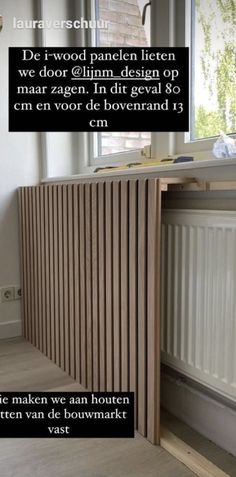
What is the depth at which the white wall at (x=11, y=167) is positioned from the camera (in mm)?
2258

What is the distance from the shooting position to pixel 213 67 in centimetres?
149

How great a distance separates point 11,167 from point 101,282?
3.52 feet

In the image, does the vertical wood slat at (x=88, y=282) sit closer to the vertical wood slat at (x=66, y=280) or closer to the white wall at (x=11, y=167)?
the vertical wood slat at (x=66, y=280)

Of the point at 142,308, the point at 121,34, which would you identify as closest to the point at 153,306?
the point at 142,308

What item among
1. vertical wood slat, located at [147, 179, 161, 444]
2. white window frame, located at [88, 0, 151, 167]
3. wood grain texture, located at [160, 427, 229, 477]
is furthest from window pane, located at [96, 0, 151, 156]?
wood grain texture, located at [160, 427, 229, 477]

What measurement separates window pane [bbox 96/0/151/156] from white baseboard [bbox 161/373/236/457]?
1046mm

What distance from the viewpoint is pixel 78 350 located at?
5.88ft

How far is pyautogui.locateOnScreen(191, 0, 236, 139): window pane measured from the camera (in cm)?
142

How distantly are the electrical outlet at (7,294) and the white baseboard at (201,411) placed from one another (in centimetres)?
113

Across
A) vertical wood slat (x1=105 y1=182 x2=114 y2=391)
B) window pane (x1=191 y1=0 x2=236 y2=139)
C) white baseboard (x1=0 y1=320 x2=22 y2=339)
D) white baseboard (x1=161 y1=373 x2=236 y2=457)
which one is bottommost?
white baseboard (x1=0 y1=320 x2=22 y2=339)

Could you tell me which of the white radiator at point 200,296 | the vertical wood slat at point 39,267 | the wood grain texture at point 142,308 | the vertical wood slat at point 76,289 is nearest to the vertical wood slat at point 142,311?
the wood grain texture at point 142,308

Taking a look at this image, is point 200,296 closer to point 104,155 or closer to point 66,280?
point 66,280

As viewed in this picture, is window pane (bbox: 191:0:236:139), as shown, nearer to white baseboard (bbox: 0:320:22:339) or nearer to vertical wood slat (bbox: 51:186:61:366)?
vertical wood slat (bbox: 51:186:61:366)

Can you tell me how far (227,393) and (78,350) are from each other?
0.74 m
